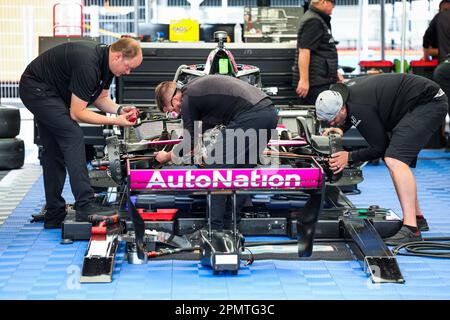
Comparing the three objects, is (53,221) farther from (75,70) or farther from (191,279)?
(191,279)

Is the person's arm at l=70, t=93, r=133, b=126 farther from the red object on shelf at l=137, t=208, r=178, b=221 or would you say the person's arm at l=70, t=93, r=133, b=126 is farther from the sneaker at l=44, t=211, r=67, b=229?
the sneaker at l=44, t=211, r=67, b=229

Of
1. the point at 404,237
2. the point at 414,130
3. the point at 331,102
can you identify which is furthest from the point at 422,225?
the point at 331,102

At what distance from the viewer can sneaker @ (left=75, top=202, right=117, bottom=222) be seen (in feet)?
21.0

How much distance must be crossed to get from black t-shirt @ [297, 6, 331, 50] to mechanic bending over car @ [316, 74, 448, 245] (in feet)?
8.52

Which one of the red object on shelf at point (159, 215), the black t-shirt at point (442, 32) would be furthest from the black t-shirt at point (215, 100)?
the black t-shirt at point (442, 32)

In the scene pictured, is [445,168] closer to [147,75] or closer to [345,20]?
[147,75]

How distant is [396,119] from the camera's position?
6320mm

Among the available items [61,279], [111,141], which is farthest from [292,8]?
[61,279]

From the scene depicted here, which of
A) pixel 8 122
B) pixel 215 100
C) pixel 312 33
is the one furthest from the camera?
pixel 8 122

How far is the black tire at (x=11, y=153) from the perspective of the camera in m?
10.1

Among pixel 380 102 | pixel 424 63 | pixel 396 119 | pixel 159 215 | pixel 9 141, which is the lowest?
pixel 159 215

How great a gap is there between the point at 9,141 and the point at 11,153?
0.54 ft

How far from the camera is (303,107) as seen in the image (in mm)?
8680

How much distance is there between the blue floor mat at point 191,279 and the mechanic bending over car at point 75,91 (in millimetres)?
535
